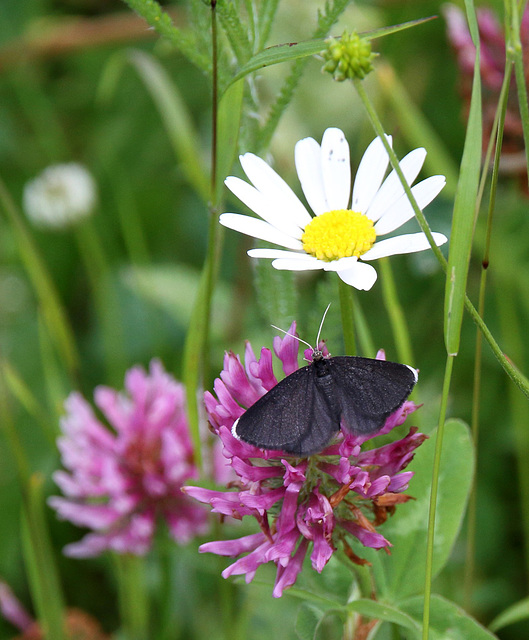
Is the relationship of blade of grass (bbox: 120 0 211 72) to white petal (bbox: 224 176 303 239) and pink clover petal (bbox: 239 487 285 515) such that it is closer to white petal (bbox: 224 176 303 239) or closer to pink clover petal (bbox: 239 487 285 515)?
white petal (bbox: 224 176 303 239)

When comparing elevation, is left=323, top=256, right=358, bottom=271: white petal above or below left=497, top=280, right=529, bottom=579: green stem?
above

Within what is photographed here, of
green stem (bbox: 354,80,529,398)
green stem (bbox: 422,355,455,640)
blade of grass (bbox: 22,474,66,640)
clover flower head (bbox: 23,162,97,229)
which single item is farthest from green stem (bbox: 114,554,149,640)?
clover flower head (bbox: 23,162,97,229)

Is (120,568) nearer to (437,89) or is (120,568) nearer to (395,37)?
(395,37)

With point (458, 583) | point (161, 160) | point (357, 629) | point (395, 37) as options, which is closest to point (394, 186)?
point (357, 629)

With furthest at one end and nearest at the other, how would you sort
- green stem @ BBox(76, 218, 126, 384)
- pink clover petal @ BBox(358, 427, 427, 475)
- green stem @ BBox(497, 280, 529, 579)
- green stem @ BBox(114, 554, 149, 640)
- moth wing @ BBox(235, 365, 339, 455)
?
green stem @ BBox(76, 218, 126, 384), green stem @ BBox(497, 280, 529, 579), green stem @ BBox(114, 554, 149, 640), pink clover petal @ BBox(358, 427, 427, 475), moth wing @ BBox(235, 365, 339, 455)

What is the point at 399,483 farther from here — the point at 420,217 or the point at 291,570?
the point at 420,217

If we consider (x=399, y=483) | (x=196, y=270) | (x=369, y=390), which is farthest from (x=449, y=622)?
(x=196, y=270)

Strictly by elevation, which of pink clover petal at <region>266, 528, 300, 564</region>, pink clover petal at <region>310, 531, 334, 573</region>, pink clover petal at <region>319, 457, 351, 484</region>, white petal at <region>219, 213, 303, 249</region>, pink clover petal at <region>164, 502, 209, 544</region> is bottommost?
pink clover petal at <region>164, 502, 209, 544</region>
